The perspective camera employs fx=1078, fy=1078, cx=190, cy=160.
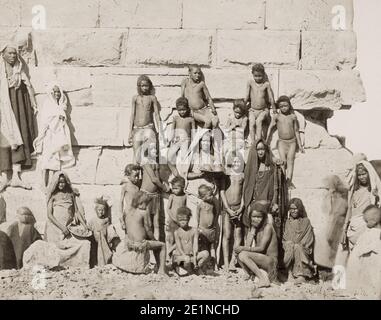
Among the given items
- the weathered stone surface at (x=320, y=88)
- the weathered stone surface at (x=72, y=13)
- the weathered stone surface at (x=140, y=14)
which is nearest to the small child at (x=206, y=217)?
the weathered stone surface at (x=320, y=88)

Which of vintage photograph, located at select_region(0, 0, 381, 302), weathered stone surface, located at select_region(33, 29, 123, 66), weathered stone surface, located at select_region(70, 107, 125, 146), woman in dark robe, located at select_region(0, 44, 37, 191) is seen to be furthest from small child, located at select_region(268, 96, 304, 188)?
woman in dark robe, located at select_region(0, 44, 37, 191)

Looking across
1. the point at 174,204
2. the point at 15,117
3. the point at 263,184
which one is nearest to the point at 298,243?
the point at 263,184

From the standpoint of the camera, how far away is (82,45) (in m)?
13.2

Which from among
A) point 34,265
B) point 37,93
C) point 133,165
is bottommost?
point 34,265

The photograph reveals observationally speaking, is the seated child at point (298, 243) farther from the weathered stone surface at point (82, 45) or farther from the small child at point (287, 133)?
A: the weathered stone surface at point (82, 45)

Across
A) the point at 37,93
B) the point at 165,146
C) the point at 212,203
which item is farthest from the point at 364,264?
the point at 37,93

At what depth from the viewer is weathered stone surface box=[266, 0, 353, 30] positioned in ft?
42.8

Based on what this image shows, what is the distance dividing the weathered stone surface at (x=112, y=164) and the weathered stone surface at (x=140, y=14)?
1.56m

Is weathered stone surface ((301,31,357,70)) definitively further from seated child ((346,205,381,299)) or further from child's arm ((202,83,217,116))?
seated child ((346,205,381,299))

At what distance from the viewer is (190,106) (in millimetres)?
12844

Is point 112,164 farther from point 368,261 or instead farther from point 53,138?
point 368,261

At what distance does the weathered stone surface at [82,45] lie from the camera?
13.1 metres

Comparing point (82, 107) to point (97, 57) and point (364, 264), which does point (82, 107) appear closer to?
point (97, 57)

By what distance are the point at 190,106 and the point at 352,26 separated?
87.1 inches
